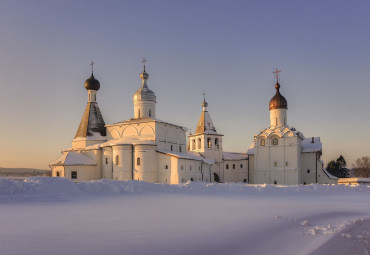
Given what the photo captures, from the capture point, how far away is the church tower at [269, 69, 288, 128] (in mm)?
33000

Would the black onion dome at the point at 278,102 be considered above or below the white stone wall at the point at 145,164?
above

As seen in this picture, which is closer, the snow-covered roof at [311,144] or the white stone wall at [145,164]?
the white stone wall at [145,164]

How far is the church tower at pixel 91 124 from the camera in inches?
1144

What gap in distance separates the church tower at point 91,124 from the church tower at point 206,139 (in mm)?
10054

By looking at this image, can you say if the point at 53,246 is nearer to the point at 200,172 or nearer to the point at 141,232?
the point at 141,232

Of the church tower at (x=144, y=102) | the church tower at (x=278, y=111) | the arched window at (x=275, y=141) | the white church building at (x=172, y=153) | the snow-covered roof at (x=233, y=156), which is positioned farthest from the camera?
the snow-covered roof at (x=233, y=156)

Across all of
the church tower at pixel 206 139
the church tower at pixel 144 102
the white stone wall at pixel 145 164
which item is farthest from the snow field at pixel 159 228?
the church tower at pixel 206 139

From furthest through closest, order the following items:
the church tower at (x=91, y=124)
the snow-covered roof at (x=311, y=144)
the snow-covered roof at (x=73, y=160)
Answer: the snow-covered roof at (x=311, y=144) → the church tower at (x=91, y=124) → the snow-covered roof at (x=73, y=160)

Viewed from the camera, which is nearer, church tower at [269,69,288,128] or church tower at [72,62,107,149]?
church tower at [72,62,107,149]

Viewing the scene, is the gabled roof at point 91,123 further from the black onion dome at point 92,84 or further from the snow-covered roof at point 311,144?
the snow-covered roof at point 311,144

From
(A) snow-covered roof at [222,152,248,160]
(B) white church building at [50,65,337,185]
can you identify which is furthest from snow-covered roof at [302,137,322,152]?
(A) snow-covered roof at [222,152,248,160]

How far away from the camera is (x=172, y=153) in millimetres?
26281

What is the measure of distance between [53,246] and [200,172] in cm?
2472

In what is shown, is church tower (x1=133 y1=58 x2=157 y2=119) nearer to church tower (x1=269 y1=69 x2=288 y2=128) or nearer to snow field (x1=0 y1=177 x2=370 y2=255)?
church tower (x1=269 y1=69 x2=288 y2=128)
